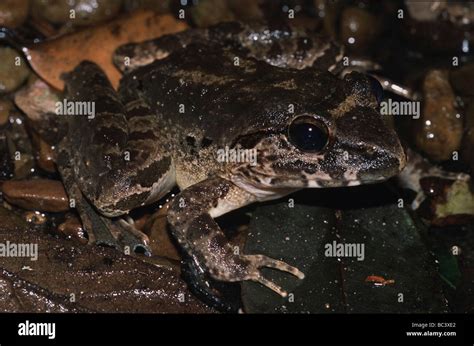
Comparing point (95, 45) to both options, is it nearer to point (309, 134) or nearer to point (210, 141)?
point (210, 141)

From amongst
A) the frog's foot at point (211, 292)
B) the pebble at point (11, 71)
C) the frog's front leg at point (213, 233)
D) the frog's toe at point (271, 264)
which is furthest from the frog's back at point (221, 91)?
the pebble at point (11, 71)

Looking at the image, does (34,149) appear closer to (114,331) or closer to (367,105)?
(114,331)

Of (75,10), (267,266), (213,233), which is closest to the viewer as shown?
(267,266)

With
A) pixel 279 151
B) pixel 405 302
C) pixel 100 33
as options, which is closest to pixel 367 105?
pixel 279 151

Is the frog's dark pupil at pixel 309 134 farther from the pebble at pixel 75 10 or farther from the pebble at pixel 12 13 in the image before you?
the pebble at pixel 12 13

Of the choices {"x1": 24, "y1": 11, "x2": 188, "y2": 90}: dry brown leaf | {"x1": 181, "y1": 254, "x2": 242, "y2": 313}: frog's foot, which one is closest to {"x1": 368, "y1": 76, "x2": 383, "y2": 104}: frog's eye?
{"x1": 181, "y1": 254, "x2": 242, "y2": 313}: frog's foot

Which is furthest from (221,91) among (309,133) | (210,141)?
(309,133)
